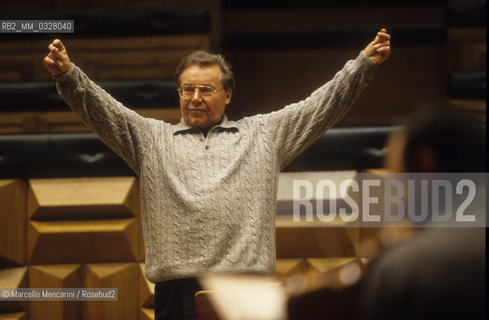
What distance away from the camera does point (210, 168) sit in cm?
136

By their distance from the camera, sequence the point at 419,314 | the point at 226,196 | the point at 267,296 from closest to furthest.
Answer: the point at 419,314 < the point at 267,296 < the point at 226,196

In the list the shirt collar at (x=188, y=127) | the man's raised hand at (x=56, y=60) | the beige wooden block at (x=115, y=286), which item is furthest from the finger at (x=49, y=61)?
the beige wooden block at (x=115, y=286)

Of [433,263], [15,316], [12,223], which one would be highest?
[433,263]

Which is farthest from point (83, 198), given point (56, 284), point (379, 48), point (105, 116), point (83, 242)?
point (379, 48)

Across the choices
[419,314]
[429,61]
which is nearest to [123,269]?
[419,314]

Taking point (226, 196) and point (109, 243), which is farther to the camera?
point (109, 243)

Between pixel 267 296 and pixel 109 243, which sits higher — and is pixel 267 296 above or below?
above

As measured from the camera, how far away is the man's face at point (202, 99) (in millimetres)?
1423

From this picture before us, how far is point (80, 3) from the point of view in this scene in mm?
2492

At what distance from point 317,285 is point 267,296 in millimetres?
95

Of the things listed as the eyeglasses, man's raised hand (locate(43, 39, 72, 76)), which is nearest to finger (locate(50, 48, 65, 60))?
man's raised hand (locate(43, 39, 72, 76))

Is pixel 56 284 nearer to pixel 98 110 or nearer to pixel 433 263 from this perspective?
pixel 98 110

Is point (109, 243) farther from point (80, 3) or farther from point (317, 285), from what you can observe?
point (317, 285)

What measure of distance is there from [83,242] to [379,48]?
103cm
